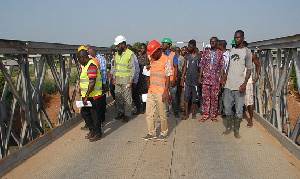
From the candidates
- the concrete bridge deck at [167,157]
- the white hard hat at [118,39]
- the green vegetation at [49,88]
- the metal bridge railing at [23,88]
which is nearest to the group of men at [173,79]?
the white hard hat at [118,39]

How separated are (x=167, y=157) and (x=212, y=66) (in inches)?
98.2

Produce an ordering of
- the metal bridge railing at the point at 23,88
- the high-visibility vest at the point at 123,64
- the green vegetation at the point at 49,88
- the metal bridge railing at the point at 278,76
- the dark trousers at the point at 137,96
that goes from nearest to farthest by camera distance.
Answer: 1. the metal bridge railing at the point at 23,88
2. the metal bridge railing at the point at 278,76
3. the high-visibility vest at the point at 123,64
4. the dark trousers at the point at 137,96
5. the green vegetation at the point at 49,88

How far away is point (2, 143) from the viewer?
164 inches

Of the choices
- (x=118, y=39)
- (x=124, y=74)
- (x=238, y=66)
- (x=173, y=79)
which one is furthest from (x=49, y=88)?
(x=238, y=66)

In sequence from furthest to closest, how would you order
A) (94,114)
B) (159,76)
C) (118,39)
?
1. (118,39)
2. (94,114)
3. (159,76)

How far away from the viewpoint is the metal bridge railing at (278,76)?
13.8 feet

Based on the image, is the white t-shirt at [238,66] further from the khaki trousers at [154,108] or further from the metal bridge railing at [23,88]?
the metal bridge railing at [23,88]

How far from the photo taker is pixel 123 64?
6004 millimetres

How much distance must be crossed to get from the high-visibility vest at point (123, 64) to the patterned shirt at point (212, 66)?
157 centimetres

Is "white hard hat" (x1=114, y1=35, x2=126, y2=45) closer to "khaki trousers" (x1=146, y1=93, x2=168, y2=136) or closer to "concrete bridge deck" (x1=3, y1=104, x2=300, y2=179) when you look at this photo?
"khaki trousers" (x1=146, y1=93, x2=168, y2=136)

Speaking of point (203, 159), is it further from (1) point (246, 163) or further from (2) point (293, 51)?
(2) point (293, 51)

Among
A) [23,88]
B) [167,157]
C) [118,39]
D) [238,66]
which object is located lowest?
[167,157]

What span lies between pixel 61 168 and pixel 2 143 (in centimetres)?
104

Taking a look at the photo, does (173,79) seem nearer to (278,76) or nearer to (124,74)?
(124,74)
